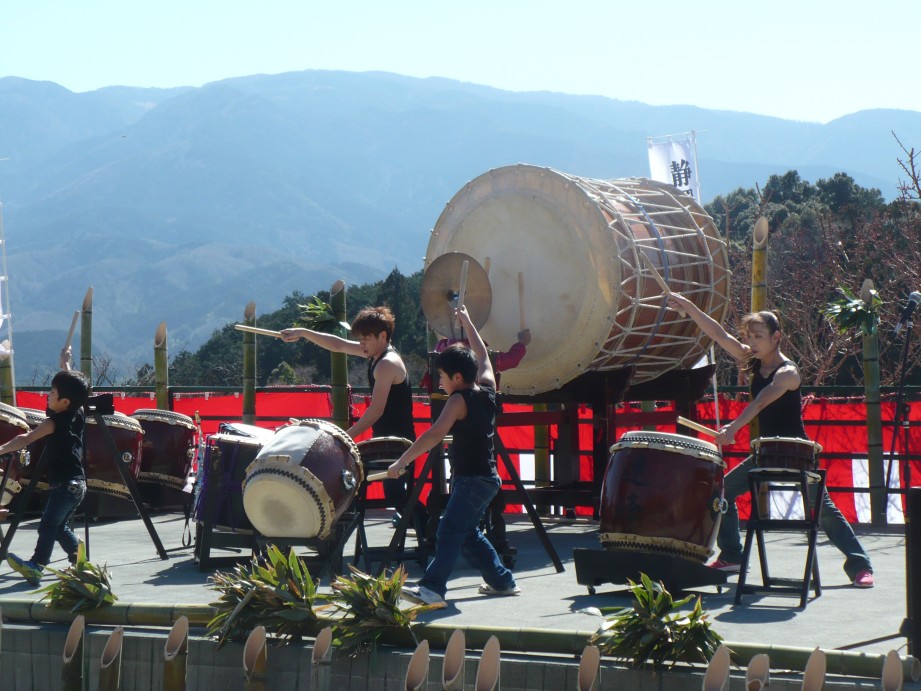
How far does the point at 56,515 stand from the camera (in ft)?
25.5

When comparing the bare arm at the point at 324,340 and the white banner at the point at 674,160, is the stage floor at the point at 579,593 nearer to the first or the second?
the bare arm at the point at 324,340

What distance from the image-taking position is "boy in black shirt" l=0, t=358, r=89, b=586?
304 inches

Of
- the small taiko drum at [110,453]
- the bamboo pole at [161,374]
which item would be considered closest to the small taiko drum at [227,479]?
the small taiko drum at [110,453]

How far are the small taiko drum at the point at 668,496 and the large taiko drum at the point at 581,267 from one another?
265cm

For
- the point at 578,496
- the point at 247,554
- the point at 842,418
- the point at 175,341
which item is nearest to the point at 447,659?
the point at 247,554

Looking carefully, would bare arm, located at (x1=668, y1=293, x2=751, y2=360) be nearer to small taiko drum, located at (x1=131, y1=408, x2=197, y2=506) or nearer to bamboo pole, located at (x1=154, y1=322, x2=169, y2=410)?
small taiko drum, located at (x1=131, y1=408, x2=197, y2=506)

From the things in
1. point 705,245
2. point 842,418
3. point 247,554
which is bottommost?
point 247,554

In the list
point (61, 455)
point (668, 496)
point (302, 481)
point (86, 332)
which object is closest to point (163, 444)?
point (61, 455)

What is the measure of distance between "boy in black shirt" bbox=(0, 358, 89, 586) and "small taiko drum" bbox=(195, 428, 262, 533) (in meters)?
0.77

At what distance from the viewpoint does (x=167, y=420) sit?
394 inches

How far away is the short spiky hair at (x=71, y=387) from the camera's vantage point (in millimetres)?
7727

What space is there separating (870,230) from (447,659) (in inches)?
794

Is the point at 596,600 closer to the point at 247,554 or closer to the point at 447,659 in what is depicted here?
the point at 447,659

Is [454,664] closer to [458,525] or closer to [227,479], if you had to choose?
[458,525]
